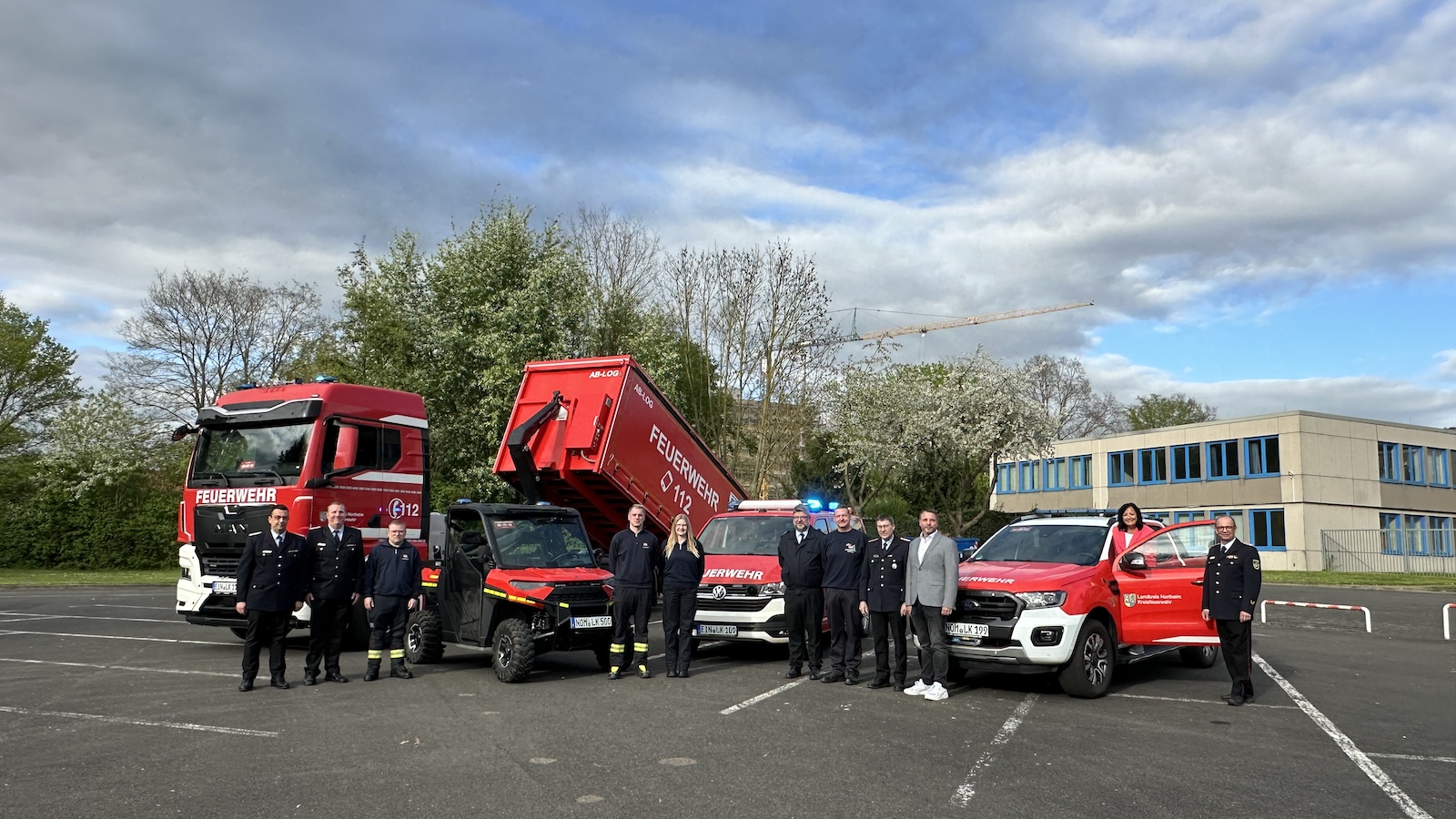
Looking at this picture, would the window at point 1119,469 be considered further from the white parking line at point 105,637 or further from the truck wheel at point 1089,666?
the white parking line at point 105,637

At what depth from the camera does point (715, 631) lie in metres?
11.7

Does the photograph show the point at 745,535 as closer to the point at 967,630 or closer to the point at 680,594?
the point at 680,594

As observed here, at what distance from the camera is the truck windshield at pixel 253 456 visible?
12438 mm

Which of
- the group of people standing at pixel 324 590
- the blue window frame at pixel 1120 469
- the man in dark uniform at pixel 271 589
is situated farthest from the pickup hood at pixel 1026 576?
the blue window frame at pixel 1120 469

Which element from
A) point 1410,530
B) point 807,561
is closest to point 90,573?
point 807,561

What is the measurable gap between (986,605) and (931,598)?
0.51 meters

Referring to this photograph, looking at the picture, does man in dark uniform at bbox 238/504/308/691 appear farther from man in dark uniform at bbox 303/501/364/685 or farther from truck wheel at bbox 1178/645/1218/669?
truck wheel at bbox 1178/645/1218/669

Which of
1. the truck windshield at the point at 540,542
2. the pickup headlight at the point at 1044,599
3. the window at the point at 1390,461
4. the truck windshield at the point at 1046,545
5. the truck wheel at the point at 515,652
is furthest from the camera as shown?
the window at the point at 1390,461

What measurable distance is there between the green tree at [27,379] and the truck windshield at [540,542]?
37.3m

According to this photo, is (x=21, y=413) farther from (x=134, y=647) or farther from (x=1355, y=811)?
(x=1355, y=811)

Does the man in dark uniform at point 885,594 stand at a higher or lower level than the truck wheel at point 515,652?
higher

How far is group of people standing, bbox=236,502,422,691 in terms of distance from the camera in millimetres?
9578

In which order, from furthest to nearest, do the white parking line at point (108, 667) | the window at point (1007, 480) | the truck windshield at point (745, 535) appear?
the window at point (1007, 480)
the truck windshield at point (745, 535)
the white parking line at point (108, 667)

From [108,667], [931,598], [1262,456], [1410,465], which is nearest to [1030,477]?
[1262,456]
